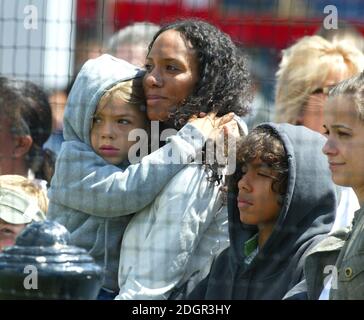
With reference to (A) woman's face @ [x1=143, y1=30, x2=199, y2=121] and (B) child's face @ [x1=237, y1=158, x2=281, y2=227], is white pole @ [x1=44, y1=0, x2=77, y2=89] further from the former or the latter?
(B) child's face @ [x1=237, y1=158, x2=281, y2=227]

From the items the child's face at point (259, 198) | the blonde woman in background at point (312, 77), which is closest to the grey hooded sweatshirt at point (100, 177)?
the child's face at point (259, 198)

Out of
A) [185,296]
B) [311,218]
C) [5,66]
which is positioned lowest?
[185,296]

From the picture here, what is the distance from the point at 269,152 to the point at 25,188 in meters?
1.09

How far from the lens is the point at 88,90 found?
15.7 feet

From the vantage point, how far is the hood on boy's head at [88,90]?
4.77 meters

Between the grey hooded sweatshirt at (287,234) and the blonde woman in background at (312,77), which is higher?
the blonde woman in background at (312,77)

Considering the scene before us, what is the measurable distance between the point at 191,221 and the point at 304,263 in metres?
0.46

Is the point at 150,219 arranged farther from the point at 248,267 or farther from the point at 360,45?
the point at 360,45

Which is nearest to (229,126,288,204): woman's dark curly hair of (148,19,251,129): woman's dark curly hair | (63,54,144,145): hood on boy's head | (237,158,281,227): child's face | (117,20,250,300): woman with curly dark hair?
(237,158,281,227): child's face

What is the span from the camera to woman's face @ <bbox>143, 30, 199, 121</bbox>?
4.73 meters

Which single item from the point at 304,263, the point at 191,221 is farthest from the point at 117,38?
the point at 304,263

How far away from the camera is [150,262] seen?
4.53 metres

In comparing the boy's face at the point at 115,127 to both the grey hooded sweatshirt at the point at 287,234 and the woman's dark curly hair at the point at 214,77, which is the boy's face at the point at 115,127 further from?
the grey hooded sweatshirt at the point at 287,234

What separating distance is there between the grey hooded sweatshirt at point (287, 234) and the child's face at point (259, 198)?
0.05 meters
